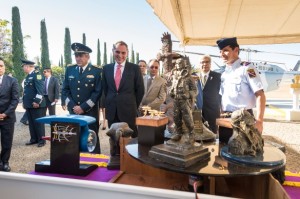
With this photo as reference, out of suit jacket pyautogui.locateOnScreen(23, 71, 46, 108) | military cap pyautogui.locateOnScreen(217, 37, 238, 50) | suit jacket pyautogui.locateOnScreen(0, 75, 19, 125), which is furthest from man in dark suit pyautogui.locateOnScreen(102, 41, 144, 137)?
suit jacket pyautogui.locateOnScreen(23, 71, 46, 108)

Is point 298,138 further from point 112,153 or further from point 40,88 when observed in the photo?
point 40,88

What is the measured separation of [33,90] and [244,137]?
4.44 m

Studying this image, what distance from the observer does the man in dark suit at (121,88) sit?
2.67 meters

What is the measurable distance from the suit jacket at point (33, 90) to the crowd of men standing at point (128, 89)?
4.32 ft

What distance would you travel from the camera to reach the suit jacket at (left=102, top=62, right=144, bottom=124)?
2.67 meters

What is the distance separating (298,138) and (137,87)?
4.51 m

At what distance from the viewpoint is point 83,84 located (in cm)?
295

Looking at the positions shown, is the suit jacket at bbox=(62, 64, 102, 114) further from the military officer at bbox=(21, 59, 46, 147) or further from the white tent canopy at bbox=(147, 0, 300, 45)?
the military officer at bbox=(21, 59, 46, 147)

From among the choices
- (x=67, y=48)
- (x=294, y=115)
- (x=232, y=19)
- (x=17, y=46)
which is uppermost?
(x=67, y=48)

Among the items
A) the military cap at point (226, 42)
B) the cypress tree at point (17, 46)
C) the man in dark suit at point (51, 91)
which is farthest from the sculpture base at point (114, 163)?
the cypress tree at point (17, 46)

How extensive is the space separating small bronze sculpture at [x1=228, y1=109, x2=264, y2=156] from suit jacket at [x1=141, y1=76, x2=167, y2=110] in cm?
195

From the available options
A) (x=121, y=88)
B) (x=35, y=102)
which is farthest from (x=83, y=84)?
(x=35, y=102)

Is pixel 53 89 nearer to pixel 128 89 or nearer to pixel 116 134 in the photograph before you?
pixel 128 89

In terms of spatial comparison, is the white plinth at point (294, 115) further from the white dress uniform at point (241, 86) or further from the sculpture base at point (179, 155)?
the sculpture base at point (179, 155)
